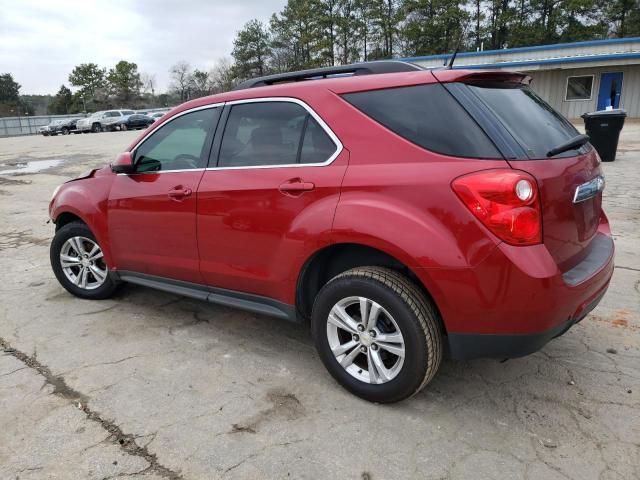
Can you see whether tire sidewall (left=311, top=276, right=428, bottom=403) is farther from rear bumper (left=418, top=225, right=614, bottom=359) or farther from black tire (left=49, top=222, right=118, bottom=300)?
black tire (left=49, top=222, right=118, bottom=300)

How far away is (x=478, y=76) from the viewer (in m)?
2.76

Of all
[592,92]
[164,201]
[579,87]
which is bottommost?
[164,201]

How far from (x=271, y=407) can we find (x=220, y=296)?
96cm

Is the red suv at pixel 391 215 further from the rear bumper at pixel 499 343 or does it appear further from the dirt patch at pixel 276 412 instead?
the dirt patch at pixel 276 412

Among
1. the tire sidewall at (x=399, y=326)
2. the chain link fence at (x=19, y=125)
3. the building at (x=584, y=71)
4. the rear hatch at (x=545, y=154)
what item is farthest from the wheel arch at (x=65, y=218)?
the chain link fence at (x=19, y=125)

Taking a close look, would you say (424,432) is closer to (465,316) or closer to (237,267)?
(465,316)

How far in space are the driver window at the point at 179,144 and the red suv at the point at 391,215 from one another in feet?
0.06

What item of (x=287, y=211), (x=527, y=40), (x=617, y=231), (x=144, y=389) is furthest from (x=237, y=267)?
(x=527, y=40)

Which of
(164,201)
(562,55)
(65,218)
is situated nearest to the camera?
(164,201)

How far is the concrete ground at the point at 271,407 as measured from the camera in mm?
2441

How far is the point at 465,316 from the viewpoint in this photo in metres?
2.52

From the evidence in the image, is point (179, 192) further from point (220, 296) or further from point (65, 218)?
point (65, 218)

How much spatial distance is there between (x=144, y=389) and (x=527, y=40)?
52.0m

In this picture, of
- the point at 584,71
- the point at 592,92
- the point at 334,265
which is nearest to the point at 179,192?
the point at 334,265
